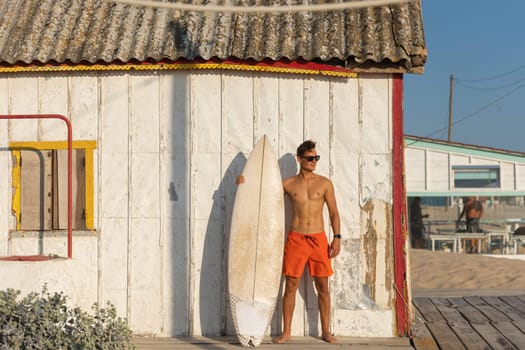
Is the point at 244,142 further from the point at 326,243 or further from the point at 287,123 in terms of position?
the point at 326,243

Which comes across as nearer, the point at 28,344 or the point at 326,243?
the point at 28,344

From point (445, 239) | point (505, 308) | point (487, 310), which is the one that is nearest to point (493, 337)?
point (487, 310)

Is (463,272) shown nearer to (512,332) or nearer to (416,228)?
(416,228)

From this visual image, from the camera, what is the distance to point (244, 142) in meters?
8.54

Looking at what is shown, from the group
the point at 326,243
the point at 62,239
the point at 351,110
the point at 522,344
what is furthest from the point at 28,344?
the point at 522,344

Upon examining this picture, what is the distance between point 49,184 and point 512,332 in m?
5.17

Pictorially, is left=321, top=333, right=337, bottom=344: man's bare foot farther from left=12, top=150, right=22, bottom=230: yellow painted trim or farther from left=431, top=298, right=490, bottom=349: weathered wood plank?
left=12, top=150, right=22, bottom=230: yellow painted trim

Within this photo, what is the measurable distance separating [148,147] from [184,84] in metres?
0.76

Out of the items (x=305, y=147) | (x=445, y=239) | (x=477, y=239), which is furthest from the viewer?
(x=445, y=239)

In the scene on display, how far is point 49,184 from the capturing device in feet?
28.6

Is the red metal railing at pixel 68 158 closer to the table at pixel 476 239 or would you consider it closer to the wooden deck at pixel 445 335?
the wooden deck at pixel 445 335

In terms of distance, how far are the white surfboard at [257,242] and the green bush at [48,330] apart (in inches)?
82.9

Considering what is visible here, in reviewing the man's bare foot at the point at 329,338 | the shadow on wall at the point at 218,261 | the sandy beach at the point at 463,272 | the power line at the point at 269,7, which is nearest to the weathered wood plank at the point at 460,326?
the man's bare foot at the point at 329,338

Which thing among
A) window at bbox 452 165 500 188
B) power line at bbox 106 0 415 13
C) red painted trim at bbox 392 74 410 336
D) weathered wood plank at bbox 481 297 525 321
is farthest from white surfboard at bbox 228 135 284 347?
window at bbox 452 165 500 188
